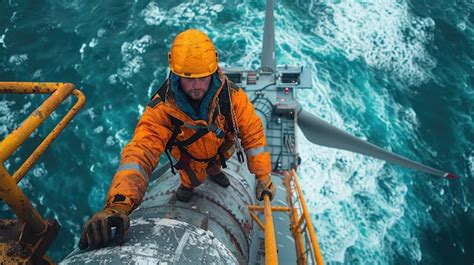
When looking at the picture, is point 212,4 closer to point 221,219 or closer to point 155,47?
point 155,47

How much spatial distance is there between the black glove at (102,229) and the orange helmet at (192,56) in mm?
1817

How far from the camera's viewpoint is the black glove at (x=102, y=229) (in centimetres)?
329

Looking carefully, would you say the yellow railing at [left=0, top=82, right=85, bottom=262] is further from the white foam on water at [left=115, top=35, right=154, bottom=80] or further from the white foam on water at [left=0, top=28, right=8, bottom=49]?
the white foam on water at [left=0, top=28, right=8, bottom=49]

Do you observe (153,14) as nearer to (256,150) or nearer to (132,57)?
(132,57)

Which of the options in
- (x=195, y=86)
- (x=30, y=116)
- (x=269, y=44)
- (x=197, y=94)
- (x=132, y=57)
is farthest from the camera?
(x=132, y=57)

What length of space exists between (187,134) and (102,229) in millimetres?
1941

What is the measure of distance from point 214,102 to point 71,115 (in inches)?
72.4

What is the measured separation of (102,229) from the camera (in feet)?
10.8

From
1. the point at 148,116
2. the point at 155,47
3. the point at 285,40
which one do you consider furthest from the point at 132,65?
the point at 148,116

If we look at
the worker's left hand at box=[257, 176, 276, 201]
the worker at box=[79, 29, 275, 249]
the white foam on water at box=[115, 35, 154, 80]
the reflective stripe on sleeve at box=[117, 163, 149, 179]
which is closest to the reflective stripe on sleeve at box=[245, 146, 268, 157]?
the worker at box=[79, 29, 275, 249]

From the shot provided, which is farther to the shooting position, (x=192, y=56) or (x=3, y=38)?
(x=3, y=38)

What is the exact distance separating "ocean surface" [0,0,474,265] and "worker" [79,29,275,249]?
382 inches

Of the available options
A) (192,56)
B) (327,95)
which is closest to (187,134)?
(192,56)

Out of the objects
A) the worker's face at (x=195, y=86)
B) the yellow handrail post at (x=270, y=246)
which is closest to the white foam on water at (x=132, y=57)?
the worker's face at (x=195, y=86)
